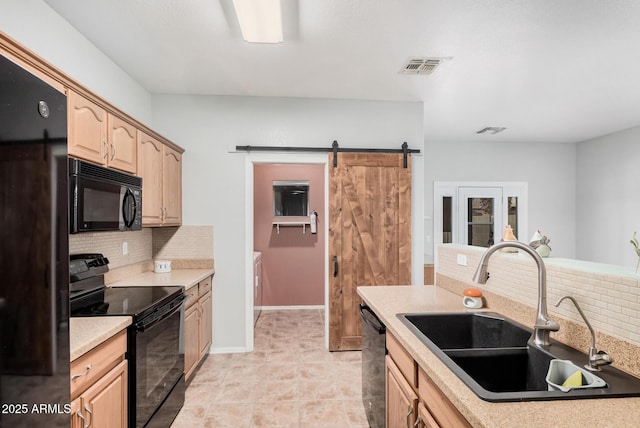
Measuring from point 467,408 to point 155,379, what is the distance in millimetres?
1831

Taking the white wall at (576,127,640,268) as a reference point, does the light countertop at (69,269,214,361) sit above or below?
below

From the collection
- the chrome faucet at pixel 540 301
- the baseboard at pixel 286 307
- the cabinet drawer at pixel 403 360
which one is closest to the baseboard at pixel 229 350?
the baseboard at pixel 286 307

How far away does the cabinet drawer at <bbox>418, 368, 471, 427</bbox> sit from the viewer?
1.03 meters

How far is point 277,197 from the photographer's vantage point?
16.6 feet

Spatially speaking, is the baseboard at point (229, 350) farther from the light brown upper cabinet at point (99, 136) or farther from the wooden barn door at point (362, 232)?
the light brown upper cabinet at point (99, 136)

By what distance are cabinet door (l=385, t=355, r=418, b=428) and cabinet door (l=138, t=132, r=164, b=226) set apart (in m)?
2.15

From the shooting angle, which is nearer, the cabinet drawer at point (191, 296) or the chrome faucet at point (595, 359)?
the chrome faucet at point (595, 359)

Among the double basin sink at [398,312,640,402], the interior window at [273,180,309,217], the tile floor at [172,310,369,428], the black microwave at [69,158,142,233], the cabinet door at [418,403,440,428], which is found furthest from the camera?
the interior window at [273,180,309,217]

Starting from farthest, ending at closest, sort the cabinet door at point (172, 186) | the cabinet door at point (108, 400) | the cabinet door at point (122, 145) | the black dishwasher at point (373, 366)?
the cabinet door at point (172, 186), the cabinet door at point (122, 145), the black dishwasher at point (373, 366), the cabinet door at point (108, 400)

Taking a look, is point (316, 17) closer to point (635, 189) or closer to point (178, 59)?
point (178, 59)

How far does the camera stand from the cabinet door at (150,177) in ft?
8.68

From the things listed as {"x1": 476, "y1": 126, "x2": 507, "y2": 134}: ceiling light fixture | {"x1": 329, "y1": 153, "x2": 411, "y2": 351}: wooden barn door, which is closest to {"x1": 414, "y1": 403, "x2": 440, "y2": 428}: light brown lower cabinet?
{"x1": 329, "y1": 153, "x2": 411, "y2": 351}: wooden barn door

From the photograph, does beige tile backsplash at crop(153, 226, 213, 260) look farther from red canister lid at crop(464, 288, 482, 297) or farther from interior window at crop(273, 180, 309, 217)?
red canister lid at crop(464, 288, 482, 297)

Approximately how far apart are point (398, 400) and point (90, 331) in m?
1.46
